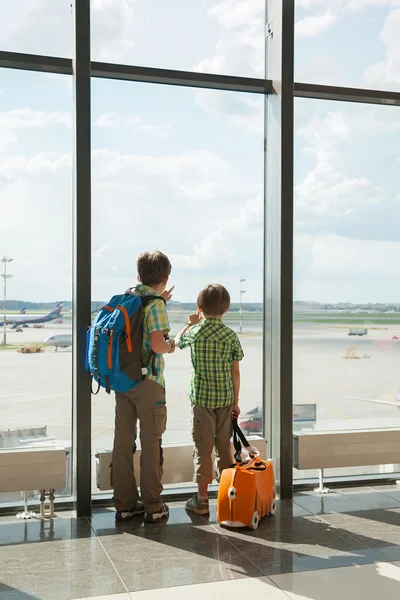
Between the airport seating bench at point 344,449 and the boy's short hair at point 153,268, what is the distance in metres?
1.34

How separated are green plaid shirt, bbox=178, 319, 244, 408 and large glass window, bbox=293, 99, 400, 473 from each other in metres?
0.74

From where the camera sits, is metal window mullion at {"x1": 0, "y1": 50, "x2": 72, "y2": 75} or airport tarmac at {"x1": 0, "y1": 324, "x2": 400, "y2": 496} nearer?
metal window mullion at {"x1": 0, "y1": 50, "x2": 72, "y2": 75}

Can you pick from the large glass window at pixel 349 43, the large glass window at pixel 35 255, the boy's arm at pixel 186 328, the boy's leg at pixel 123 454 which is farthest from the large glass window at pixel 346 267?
the large glass window at pixel 35 255

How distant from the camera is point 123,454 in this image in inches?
150

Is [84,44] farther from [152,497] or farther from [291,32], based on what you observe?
A: [152,497]

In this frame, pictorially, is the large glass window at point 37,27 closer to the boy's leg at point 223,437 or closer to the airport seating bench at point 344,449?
the boy's leg at point 223,437

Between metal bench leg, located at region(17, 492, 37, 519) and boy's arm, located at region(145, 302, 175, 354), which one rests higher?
boy's arm, located at region(145, 302, 175, 354)

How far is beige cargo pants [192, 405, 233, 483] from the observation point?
12.8 feet

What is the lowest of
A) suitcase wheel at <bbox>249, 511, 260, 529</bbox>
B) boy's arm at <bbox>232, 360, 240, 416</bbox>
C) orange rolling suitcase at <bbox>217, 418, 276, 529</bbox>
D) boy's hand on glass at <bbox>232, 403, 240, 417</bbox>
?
suitcase wheel at <bbox>249, 511, 260, 529</bbox>

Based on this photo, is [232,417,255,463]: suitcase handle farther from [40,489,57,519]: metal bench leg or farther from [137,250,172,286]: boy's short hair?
[40,489,57,519]: metal bench leg

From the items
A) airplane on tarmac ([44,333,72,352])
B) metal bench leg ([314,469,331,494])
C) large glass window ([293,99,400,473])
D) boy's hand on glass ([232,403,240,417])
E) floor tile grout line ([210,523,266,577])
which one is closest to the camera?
floor tile grout line ([210,523,266,577])

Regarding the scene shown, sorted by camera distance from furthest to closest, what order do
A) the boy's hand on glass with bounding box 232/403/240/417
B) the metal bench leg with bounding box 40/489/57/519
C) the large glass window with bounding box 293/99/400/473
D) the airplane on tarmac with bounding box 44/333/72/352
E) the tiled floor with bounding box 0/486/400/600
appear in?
1. the large glass window with bounding box 293/99/400/473
2. the airplane on tarmac with bounding box 44/333/72/352
3. the boy's hand on glass with bounding box 232/403/240/417
4. the metal bench leg with bounding box 40/489/57/519
5. the tiled floor with bounding box 0/486/400/600

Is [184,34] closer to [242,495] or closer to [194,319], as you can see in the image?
[194,319]

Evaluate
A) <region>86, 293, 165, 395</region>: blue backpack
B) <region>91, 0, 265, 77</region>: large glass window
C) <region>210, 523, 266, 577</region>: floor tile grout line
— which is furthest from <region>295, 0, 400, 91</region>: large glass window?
<region>210, 523, 266, 577</region>: floor tile grout line
